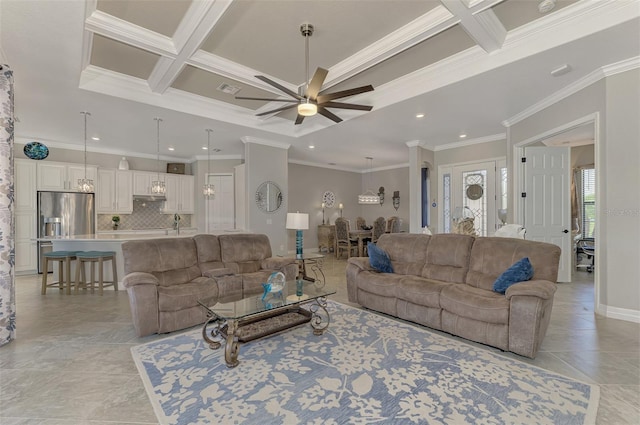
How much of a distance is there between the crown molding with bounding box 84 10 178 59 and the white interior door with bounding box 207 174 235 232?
4.52 metres

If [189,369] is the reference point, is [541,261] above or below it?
above

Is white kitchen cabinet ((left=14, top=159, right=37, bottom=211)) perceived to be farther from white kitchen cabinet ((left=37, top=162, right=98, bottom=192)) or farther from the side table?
the side table

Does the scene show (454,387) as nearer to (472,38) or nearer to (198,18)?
(472,38)

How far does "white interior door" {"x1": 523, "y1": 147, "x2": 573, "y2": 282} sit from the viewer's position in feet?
16.6

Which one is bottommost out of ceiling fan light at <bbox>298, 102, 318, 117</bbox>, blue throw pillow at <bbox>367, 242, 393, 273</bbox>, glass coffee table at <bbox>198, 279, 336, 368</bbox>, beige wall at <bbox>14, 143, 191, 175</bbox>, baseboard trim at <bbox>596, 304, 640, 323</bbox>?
baseboard trim at <bbox>596, 304, 640, 323</bbox>

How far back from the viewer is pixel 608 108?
3.47 m

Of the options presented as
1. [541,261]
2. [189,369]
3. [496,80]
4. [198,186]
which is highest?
[496,80]

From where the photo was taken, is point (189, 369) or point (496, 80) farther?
point (496, 80)

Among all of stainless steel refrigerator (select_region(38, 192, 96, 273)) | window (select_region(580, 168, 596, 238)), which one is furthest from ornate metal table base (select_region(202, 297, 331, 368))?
window (select_region(580, 168, 596, 238))

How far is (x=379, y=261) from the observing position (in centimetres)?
388

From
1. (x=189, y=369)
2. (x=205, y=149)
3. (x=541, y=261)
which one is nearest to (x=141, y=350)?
(x=189, y=369)

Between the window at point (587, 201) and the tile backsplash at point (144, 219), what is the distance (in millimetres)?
9703

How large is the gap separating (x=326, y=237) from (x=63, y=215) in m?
6.26

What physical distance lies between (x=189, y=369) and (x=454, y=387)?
77.5 inches
